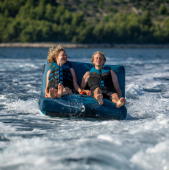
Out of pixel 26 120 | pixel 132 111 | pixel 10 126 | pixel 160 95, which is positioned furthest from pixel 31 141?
pixel 160 95

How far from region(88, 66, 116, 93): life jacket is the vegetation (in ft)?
247

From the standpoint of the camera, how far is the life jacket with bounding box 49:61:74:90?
4.85 metres

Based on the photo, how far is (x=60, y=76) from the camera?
4.88 metres

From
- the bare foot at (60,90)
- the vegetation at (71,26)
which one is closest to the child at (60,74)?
the bare foot at (60,90)

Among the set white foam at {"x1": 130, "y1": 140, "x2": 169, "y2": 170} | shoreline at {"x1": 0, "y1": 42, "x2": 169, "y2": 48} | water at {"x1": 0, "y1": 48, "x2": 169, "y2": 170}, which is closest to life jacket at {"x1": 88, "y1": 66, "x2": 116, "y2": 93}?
water at {"x1": 0, "y1": 48, "x2": 169, "y2": 170}

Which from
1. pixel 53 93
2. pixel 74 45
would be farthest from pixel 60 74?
pixel 74 45

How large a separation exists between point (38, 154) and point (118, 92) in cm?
232

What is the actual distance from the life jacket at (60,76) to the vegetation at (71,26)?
2956 inches

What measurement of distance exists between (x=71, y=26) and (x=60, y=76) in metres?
86.0

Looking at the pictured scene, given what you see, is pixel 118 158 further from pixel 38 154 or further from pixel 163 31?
pixel 163 31

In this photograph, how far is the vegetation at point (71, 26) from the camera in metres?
80.6

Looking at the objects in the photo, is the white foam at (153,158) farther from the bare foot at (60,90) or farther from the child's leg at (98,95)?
the bare foot at (60,90)

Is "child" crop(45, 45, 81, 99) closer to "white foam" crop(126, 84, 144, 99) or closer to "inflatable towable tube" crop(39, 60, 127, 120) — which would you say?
"inflatable towable tube" crop(39, 60, 127, 120)

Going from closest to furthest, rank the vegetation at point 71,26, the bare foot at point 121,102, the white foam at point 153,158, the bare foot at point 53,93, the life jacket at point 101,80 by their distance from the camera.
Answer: the white foam at point 153,158
the bare foot at point 121,102
the bare foot at point 53,93
the life jacket at point 101,80
the vegetation at point 71,26
